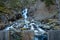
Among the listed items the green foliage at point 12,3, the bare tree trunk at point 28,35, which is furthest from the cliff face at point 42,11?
the bare tree trunk at point 28,35

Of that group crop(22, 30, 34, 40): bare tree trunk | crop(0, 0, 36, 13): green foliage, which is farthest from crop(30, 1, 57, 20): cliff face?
crop(22, 30, 34, 40): bare tree trunk

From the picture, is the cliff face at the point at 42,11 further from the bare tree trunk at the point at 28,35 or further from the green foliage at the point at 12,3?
the bare tree trunk at the point at 28,35

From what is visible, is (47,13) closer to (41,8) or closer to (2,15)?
(41,8)

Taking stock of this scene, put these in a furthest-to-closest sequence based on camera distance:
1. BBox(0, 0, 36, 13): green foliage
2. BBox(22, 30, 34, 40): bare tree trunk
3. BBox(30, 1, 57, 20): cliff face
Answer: BBox(30, 1, 57, 20): cliff face < BBox(0, 0, 36, 13): green foliage < BBox(22, 30, 34, 40): bare tree trunk

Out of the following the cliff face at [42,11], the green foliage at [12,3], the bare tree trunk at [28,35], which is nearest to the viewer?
the bare tree trunk at [28,35]

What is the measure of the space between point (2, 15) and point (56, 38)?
1316cm

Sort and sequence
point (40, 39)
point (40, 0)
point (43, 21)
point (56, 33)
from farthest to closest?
point (40, 0) → point (43, 21) → point (40, 39) → point (56, 33)

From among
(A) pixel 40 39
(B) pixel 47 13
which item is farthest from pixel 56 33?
(B) pixel 47 13

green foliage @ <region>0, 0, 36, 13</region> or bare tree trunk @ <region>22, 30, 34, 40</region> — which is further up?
green foliage @ <region>0, 0, 36, 13</region>

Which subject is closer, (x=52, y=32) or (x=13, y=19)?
(x=52, y=32)

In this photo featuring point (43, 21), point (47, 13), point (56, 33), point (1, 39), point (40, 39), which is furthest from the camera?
point (47, 13)

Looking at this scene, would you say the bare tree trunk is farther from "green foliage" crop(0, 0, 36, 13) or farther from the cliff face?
the cliff face

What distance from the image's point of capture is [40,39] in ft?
31.9

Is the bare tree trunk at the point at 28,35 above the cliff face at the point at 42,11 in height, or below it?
below
